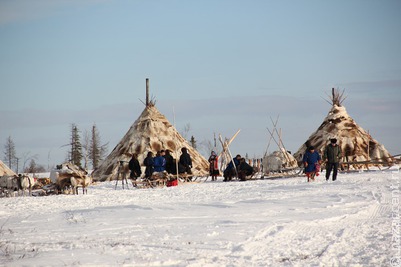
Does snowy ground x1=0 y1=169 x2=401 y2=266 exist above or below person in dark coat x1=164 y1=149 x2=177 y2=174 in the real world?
below

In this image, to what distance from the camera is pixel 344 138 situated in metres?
29.3

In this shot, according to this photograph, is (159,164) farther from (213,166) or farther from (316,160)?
(316,160)

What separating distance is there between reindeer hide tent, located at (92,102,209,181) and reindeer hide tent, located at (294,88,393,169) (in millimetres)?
5584

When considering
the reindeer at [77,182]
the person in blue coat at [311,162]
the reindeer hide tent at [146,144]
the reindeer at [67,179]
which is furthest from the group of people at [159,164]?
the reindeer hide tent at [146,144]

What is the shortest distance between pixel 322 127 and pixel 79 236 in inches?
946

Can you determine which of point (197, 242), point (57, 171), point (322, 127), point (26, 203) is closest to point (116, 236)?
point (197, 242)

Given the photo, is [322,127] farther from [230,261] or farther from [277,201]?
[230,261]

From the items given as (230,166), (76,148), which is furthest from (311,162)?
(76,148)

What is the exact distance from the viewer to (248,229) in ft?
25.9

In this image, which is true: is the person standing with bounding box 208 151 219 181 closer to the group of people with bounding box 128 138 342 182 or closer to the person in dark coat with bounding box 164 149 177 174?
the group of people with bounding box 128 138 342 182

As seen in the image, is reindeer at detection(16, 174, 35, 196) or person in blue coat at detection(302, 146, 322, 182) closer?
reindeer at detection(16, 174, 35, 196)

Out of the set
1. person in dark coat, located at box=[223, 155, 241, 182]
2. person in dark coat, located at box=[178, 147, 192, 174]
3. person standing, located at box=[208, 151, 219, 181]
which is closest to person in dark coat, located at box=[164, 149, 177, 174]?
person in dark coat, located at box=[178, 147, 192, 174]

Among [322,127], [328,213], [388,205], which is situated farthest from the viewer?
[322,127]

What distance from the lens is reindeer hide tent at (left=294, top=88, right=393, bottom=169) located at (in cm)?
2906
